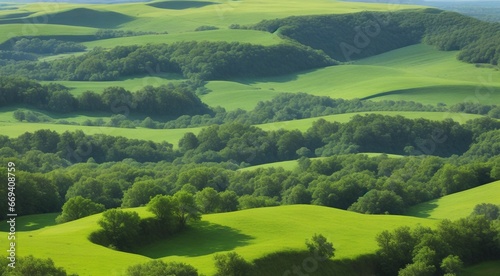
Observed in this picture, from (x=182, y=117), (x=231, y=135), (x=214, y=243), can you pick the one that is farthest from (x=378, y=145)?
(x=214, y=243)

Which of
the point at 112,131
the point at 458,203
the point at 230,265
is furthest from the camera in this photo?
the point at 112,131

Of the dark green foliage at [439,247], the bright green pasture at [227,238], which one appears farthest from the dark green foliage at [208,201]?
the dark green foliage at [439,247]

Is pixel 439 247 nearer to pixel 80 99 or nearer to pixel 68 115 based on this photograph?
pixel 68 115

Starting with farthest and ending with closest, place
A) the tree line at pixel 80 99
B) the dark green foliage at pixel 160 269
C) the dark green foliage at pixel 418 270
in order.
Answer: the tree line at pixel 80 99 → the dark green foliage at pixel 418 270 → the dark green foliage at pixel 160 269

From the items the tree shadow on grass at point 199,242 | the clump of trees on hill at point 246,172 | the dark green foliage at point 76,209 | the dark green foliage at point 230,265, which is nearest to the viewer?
the dark green foliage at point 230,265

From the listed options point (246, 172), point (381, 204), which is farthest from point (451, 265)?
point (246, 172)

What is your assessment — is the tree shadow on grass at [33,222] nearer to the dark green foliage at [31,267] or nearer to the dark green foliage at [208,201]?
the dark green foliage at [208,201]

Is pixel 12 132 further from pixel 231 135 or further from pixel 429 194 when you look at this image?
pixel 429 194
